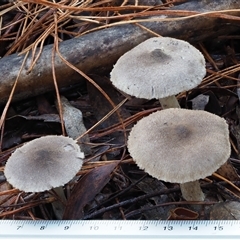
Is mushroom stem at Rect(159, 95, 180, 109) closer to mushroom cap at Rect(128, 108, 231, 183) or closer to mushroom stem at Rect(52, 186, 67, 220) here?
mushroom cap at Rect(128, 108, 231, 183)

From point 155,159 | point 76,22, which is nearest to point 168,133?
point 155,159

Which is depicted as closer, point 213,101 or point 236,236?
point 236,236

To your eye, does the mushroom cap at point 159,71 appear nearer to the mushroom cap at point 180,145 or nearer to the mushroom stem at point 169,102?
the mushroom cap at point 180,145

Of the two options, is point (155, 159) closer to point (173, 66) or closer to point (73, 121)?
point (173, 66)

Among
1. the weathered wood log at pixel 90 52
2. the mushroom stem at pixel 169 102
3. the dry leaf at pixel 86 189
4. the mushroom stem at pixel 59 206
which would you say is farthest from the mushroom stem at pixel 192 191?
the weathered wood log at pixel 90 52

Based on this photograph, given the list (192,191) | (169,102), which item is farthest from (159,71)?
(192,191)

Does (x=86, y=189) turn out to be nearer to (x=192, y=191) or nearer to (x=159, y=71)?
(x=192, y=191)
